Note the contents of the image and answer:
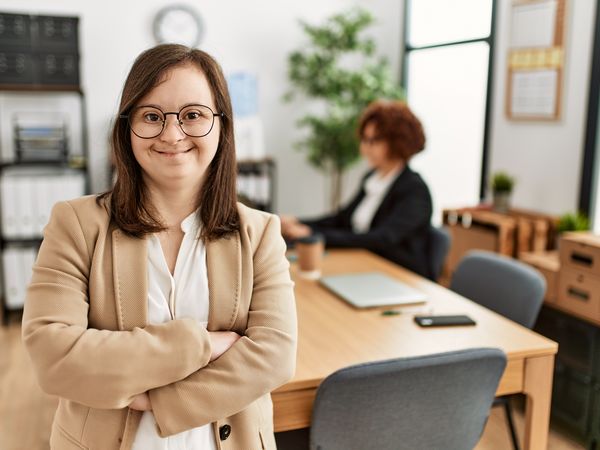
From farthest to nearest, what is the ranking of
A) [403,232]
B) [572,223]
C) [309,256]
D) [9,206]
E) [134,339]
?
1. [9,206]
2. [572,223]
3. [403,232]
4. [309,256]
5. [134,339]

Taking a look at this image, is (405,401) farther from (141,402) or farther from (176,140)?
(176,140)

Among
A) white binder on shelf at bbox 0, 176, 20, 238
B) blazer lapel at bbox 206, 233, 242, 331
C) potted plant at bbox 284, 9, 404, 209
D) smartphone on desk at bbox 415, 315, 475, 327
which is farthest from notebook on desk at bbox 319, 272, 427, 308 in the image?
white binder on shelf at bbox 0, 176, 20, 238

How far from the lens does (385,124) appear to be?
3.01 meters

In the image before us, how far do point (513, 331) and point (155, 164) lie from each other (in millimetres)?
1216

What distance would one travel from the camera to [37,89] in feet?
13.4

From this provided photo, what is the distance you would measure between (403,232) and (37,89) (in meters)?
2.64

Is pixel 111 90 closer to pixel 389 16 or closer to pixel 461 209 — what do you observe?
pixel 389 16

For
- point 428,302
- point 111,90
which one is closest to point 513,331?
point 428,302

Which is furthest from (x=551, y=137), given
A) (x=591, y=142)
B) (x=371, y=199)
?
(x=371, y=199)

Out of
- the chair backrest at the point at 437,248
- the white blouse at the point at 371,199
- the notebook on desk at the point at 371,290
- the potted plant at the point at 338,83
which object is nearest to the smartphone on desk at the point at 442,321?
the notebook on desk at the point at 371,290

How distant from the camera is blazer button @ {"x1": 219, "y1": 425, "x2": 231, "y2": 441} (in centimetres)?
125

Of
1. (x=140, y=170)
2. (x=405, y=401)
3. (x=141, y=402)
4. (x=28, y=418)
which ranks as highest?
(x=140, y=170)

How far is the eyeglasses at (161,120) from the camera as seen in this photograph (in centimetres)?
120

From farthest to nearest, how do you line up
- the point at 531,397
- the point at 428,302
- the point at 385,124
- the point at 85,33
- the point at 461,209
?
the point at 85,33 → the point at 461,209 → the point at 385,124 → the point at 428,302 → the point at 531,397
